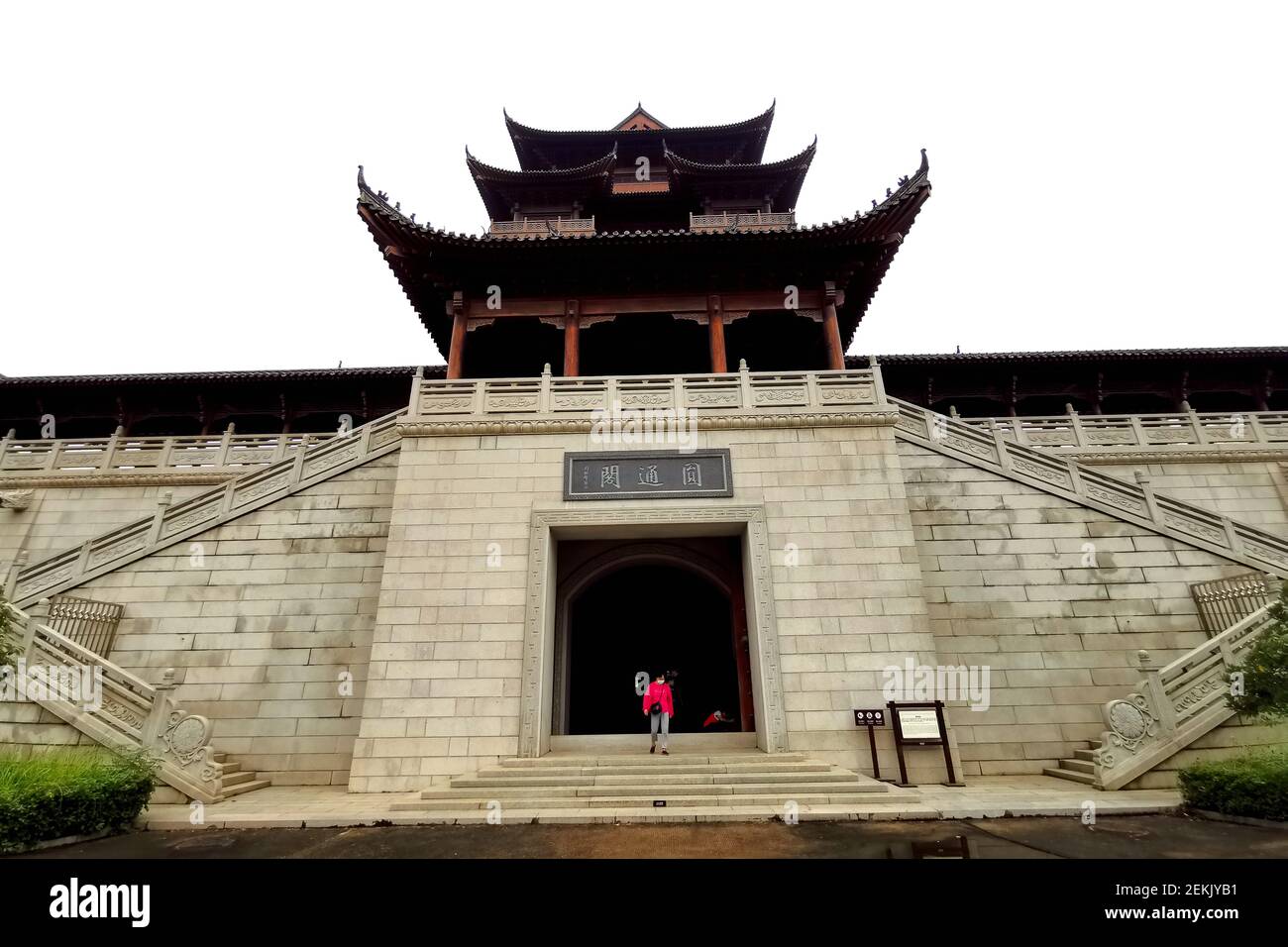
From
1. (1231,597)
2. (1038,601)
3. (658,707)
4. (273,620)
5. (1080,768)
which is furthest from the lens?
(273,620)

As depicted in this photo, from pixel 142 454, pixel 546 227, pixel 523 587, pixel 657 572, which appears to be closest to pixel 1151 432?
pixel 657 572

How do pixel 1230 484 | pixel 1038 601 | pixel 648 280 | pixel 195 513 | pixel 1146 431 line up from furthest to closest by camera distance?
pixel 1146 431, pixel 1230 484, pixel 648 280, pixel 195 513, pixel 1038 601

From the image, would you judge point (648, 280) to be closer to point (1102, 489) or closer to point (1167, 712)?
point (1102, 489)

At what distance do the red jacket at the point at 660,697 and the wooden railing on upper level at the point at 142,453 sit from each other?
10946mm

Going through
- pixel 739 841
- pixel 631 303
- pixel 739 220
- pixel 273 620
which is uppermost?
pixel 739 220

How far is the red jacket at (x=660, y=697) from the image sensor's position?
8953 mm

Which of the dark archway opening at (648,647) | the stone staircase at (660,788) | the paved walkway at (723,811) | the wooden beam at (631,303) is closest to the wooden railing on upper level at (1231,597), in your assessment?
the paved walkway at (723,811)

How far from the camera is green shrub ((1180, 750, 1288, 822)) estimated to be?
19.1 feet

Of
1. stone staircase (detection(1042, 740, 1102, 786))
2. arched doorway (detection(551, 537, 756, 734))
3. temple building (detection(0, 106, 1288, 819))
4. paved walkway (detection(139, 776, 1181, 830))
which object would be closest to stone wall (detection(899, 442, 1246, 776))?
temple building (detection(0, 106, 1288, 819))

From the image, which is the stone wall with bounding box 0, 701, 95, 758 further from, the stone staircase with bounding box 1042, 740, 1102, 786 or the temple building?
the stone staircase with bounding box 1042, 740, 1102, 786

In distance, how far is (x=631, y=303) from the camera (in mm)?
13383

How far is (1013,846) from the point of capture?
524 cm

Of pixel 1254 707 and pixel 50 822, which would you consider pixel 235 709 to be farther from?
pixel 1254 707

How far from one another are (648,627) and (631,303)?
733 centimetres
